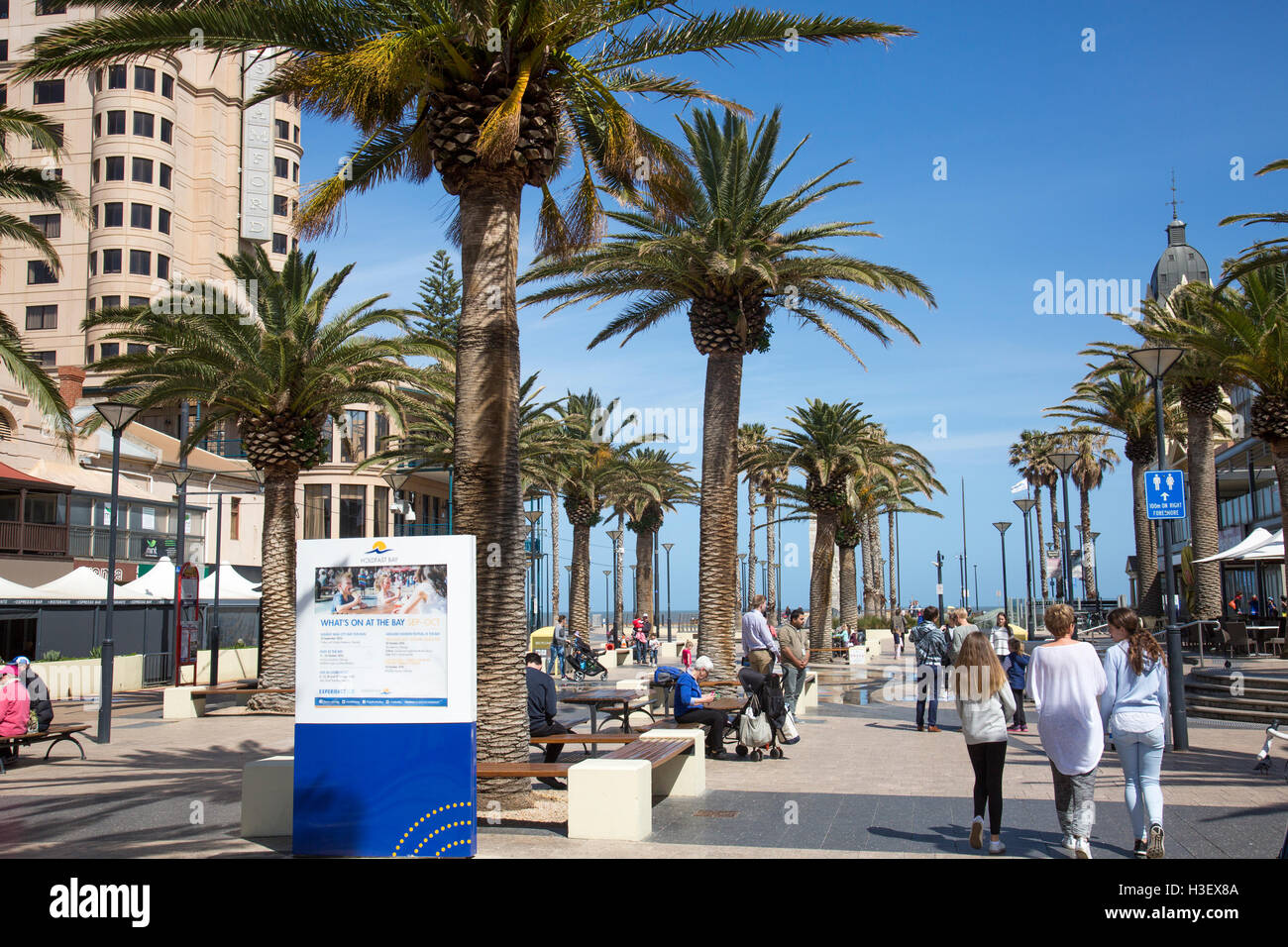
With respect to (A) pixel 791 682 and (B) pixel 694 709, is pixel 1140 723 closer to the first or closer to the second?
(B) pixel 694 709

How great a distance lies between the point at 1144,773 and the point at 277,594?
52.8 feet

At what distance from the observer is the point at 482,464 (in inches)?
386

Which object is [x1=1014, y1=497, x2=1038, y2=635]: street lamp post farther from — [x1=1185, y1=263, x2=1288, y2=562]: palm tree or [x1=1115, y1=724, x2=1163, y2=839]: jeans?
[x1=1115, y1=724, x2=1163, y2=839]: jeans

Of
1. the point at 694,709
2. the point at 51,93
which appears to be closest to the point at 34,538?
the point at 694,709

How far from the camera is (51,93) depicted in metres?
54.6

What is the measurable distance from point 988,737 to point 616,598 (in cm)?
4142

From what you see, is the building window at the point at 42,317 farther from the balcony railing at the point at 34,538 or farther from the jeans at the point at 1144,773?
the jeans at the point at 1144,773

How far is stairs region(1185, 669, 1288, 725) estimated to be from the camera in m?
16.2

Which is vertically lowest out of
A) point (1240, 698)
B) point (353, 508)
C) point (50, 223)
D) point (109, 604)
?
point (1240, 698)

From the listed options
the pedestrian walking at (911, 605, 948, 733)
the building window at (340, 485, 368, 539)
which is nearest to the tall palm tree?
the pedestrian walking at (911, 605, 948, 733)

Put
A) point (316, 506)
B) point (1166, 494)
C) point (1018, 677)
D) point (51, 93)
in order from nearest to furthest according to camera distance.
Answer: point (1166, 494)
point (1018, 677)
point (316, 506)
point (51, 93)

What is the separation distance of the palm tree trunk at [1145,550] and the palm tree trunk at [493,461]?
97.6 feet
